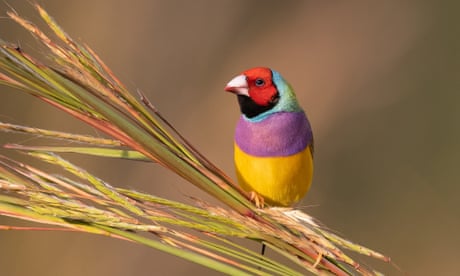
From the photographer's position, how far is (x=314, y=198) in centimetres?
458

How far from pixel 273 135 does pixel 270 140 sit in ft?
0.06

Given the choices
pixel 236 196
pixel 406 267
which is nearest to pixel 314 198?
pixel 406 267

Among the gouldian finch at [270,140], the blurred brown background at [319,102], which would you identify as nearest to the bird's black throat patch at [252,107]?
the gouldian finch at [270,140]

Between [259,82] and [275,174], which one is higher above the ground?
[259,82]

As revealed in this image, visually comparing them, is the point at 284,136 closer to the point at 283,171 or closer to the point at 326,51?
the point at 283,171

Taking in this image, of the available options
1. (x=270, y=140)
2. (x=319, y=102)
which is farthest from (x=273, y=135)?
(x=319, y=102)

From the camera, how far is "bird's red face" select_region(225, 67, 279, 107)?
85.9 inches

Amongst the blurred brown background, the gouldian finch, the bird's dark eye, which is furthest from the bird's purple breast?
the blurred brown background

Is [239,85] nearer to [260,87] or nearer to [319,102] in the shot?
[260,87]

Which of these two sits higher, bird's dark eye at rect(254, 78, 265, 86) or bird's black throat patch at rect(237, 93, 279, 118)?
bird's dark eye at rect(254, 78, 265, 86)

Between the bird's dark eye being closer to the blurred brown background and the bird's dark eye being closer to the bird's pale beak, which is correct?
the bird's pale beak

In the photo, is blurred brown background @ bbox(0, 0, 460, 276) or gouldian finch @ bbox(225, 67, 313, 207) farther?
blurred brown background @ bbox(0, 0, 460, 276)

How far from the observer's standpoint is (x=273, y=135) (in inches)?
83.6

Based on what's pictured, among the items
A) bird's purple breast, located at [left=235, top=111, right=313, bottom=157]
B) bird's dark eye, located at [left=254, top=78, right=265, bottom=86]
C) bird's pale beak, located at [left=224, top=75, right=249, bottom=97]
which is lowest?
bird's purple breast, located at [left=235, top=111, right=313, bottom=157]
